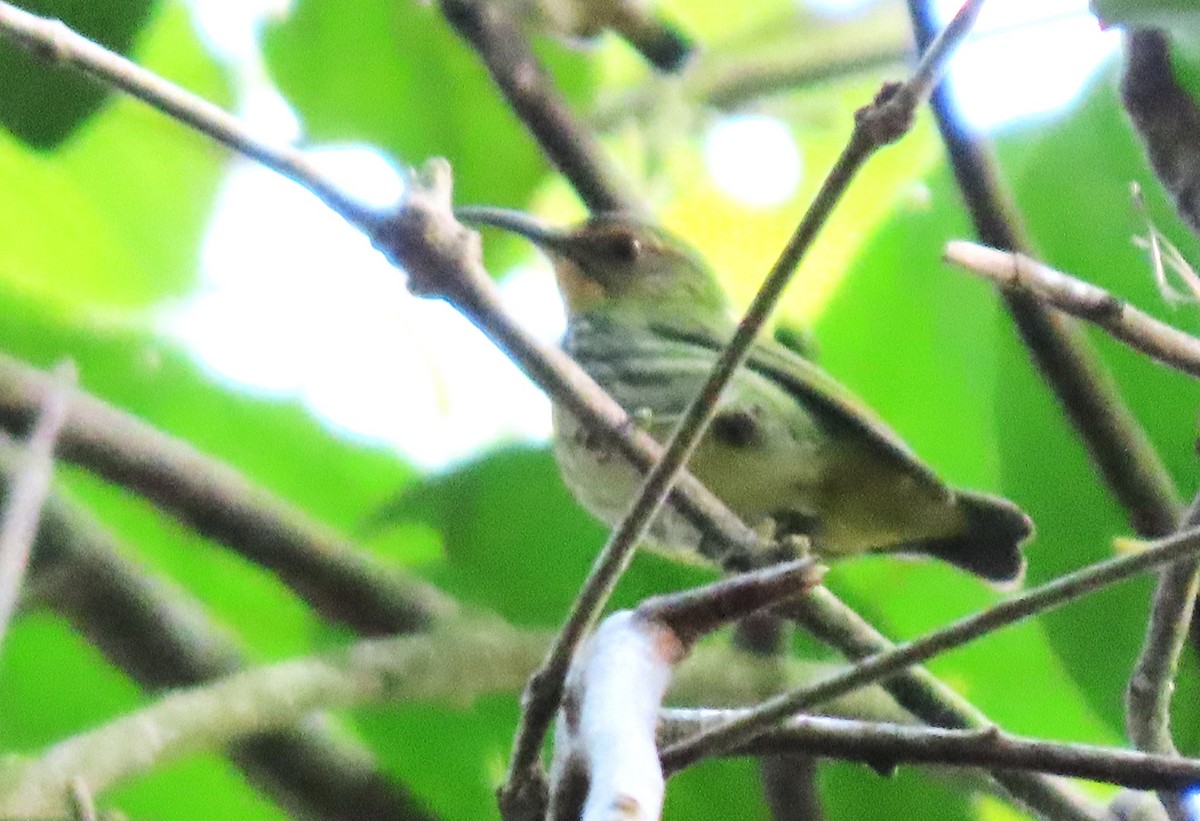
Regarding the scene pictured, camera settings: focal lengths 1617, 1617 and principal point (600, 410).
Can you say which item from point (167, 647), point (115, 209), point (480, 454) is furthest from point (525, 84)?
point (115, 209)

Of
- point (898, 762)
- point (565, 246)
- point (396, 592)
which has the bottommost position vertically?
point (898, 762)

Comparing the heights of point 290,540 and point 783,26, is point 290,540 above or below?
below

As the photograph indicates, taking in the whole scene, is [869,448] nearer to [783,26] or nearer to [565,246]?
[565,246]

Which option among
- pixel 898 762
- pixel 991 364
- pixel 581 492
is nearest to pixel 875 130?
pixel 898 762

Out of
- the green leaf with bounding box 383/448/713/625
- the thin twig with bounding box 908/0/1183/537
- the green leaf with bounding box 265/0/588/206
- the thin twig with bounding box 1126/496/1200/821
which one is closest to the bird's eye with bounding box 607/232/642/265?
the green leaf with bounding box 265/0/588/206

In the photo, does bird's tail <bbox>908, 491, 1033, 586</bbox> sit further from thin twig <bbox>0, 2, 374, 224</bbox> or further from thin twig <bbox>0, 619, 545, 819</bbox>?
thin twig <bbox>0, 2, 374, 224</bbox>

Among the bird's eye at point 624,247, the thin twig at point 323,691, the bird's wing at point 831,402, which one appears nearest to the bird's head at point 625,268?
the bird's eye at point 624,247

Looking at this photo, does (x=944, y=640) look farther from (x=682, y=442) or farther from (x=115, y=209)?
(x=115, y=209)
